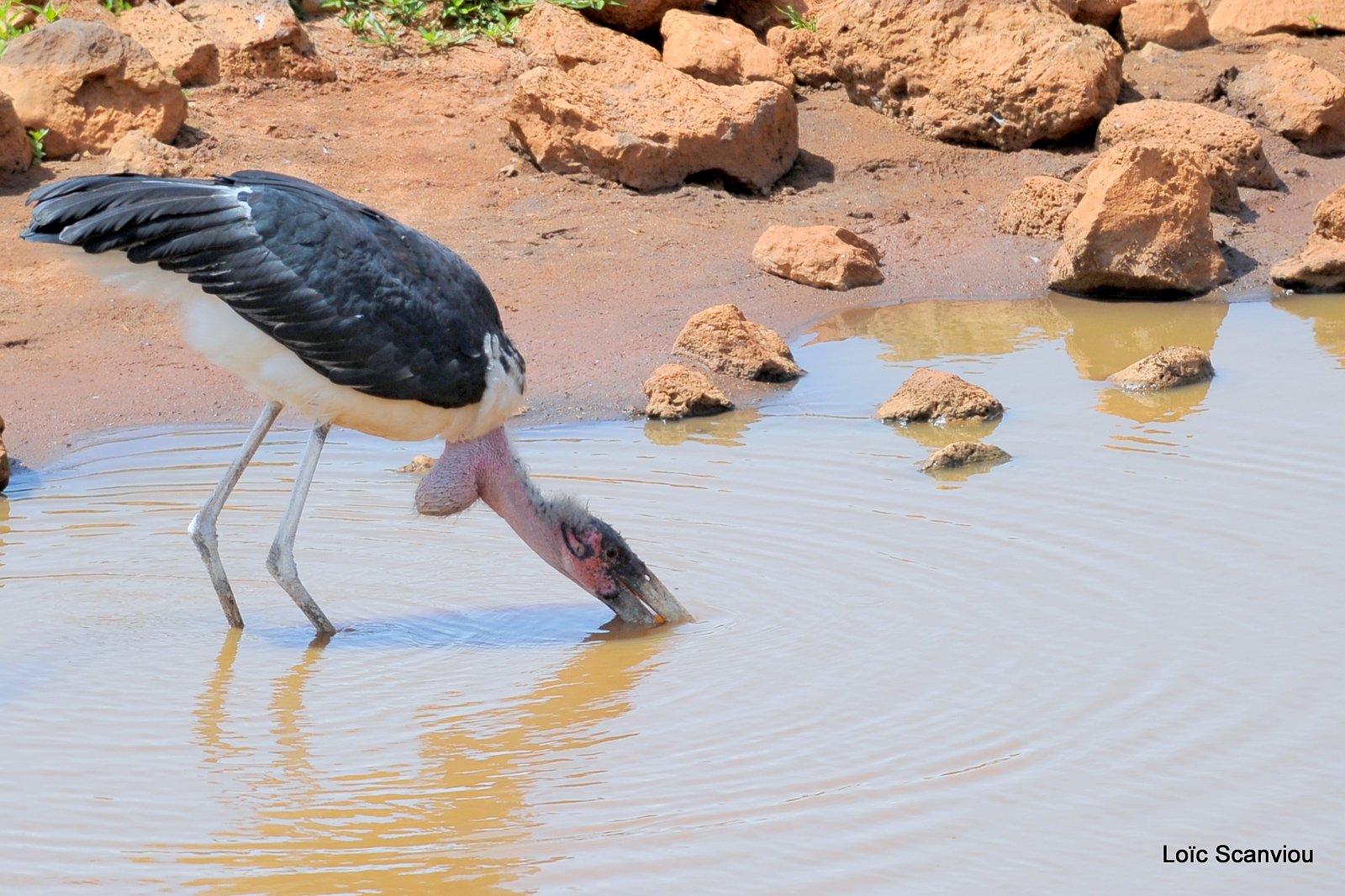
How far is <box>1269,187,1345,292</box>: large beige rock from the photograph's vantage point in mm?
10109

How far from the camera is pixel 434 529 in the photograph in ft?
22.2

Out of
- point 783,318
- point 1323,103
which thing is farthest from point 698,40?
point 1323,103

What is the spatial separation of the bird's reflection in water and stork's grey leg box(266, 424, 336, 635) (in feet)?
0.58

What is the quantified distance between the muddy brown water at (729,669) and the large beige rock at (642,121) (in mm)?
3233

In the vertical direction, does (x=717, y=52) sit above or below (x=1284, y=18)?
below

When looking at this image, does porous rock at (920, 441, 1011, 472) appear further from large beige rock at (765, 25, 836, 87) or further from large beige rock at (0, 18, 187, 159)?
large beige rock at (765, 25, 836, 87)

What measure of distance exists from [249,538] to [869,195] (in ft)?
20.2

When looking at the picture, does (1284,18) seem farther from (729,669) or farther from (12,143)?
(729,669)

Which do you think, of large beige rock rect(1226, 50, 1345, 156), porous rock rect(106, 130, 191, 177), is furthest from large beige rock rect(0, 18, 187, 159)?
large beige rock rect(1226, 50, 1345, 156)

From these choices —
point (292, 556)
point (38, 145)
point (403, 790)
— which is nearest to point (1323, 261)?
point (292, 556)

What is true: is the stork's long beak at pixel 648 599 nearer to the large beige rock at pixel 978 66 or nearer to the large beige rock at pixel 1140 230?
the large beige rock at pixel 1140 230

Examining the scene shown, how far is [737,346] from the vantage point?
8.65 m
